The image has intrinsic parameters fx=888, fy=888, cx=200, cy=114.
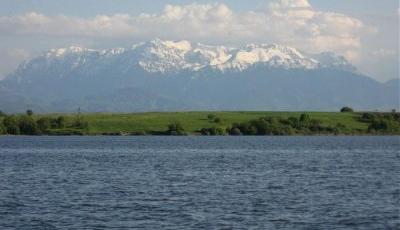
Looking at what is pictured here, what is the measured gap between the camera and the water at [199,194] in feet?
159

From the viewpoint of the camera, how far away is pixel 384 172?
83938 millimetres

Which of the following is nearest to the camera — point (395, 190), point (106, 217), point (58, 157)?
point (106, 217)

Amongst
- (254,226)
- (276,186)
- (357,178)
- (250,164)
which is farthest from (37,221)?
(250,164)

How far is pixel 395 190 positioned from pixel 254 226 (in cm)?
2130

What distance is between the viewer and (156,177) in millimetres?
76625

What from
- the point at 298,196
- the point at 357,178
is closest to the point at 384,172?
the point at 357,178

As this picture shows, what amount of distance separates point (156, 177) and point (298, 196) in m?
19.2

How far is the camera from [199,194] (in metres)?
61.6

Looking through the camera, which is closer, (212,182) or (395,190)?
(395,190)

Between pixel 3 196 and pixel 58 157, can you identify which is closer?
pixel 3 196

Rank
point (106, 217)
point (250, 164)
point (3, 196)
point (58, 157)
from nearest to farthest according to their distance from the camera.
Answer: point (106, 217) → point (3, 196) → point (250, 164) → point (58, 157)

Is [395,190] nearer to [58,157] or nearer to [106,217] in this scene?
[106,217]

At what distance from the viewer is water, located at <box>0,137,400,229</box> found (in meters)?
48.4

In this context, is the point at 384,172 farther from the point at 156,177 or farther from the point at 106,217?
the point at 106,217
